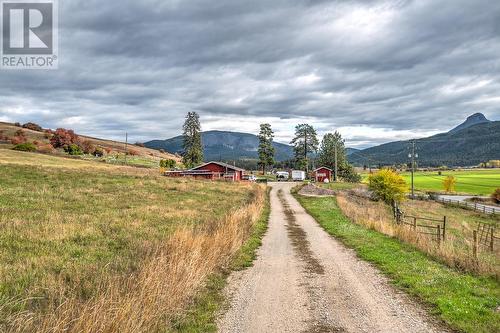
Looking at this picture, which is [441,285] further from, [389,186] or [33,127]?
[33,127]

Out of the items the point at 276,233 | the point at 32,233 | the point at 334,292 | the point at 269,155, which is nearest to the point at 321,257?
the point at 334,292

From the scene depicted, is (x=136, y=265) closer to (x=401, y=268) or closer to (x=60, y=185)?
(x=401, y=268)

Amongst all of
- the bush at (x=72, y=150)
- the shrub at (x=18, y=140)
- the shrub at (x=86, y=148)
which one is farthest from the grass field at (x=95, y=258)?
the shrub at (x=86, y=148)

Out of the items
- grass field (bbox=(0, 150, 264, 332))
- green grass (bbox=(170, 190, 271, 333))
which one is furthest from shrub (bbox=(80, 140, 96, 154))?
green grass (bbox=(170, 190, 271, 333))

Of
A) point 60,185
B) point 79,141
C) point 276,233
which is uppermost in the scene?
point 79,141

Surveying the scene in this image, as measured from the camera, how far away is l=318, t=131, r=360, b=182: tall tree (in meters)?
112

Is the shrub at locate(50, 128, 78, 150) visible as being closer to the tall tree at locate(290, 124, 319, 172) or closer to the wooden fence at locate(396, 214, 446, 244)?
the tall tree at locate(290, 124, 319, 172)

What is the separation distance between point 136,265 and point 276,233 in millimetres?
12140

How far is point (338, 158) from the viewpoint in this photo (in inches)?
4382

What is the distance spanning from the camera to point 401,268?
12.8 m

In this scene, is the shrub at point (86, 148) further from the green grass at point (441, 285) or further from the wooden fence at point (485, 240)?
the green grass at point (441, 285)

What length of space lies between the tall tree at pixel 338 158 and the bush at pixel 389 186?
51214 millimetres

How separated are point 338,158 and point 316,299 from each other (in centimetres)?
10447

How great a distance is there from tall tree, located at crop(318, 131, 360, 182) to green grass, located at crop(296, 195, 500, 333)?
96183 mm
